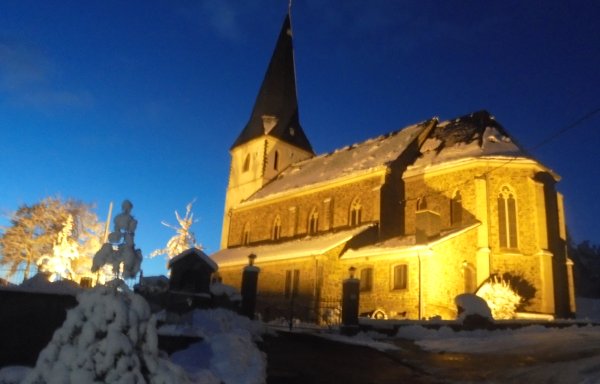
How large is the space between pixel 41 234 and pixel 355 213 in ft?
87.5

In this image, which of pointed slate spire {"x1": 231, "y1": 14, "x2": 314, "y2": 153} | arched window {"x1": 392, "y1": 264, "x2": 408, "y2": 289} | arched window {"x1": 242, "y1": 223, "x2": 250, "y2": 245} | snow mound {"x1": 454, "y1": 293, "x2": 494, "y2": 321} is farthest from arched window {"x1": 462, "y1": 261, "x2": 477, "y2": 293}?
pointed slate spire {"x1": 231, "y1": 14, "x2": 314, "y2": 153}

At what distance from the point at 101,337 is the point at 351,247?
22692 mm

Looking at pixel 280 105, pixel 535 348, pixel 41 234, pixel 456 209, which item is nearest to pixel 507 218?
pixel 456 209

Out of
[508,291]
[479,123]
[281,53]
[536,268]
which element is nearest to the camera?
[508,291]

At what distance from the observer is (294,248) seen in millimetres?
29500

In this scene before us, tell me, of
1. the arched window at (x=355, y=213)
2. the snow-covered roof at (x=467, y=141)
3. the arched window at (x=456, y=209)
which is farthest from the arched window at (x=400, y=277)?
the snow-covered roof at (x=467, y=141)

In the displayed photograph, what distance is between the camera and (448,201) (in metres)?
26.8

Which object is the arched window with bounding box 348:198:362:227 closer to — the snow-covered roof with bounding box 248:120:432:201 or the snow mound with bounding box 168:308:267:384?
the snow-covered roof with bounding box 248:120:432:201

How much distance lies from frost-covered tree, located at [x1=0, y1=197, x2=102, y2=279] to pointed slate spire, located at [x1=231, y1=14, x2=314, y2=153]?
593 inches

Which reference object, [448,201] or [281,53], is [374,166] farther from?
[281,53]

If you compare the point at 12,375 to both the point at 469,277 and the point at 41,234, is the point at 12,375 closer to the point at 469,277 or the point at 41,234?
the point at 469,277

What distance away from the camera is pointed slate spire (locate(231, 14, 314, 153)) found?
45.2 meters

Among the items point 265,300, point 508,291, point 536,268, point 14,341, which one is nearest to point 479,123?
point 536,268

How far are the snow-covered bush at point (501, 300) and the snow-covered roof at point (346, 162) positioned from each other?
32.6 ft
